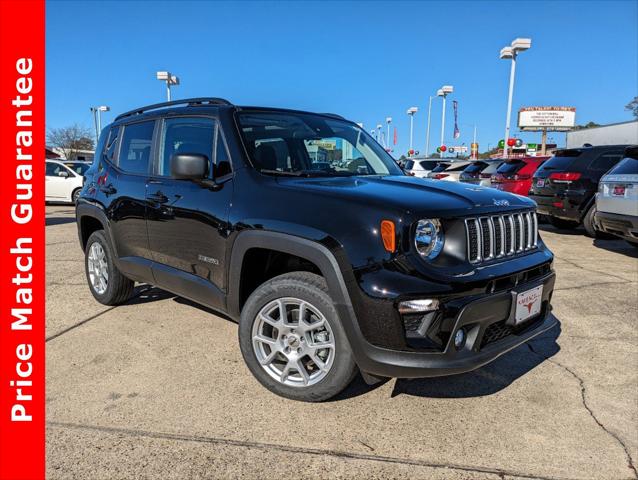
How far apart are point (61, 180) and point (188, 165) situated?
14126 mm

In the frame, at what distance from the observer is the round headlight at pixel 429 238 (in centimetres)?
245

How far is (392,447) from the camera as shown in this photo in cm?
243

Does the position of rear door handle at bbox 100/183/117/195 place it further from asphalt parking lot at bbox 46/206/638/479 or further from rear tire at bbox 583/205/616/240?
rear tire at bbox 583/205/616/240

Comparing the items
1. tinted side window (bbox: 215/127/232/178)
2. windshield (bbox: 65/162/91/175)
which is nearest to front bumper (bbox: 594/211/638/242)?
tinted side window (bbox: 215/127/232/178)

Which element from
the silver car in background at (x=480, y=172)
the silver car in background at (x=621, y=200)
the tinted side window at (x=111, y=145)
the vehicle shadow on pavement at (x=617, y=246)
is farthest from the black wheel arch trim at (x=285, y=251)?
the silver car in background at (x=480, y=172)

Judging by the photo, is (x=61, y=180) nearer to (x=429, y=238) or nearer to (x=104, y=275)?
(x=104, y=275)

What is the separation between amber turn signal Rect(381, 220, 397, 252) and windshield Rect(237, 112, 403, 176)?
1024 millimetres

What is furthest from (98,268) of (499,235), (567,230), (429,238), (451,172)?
(451,172)

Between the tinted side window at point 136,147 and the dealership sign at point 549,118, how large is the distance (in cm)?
A: 5586

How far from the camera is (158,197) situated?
369 centimetres

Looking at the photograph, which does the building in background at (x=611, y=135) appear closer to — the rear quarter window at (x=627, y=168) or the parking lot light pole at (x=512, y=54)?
the parking lot light pole at (x=512, y=54)
